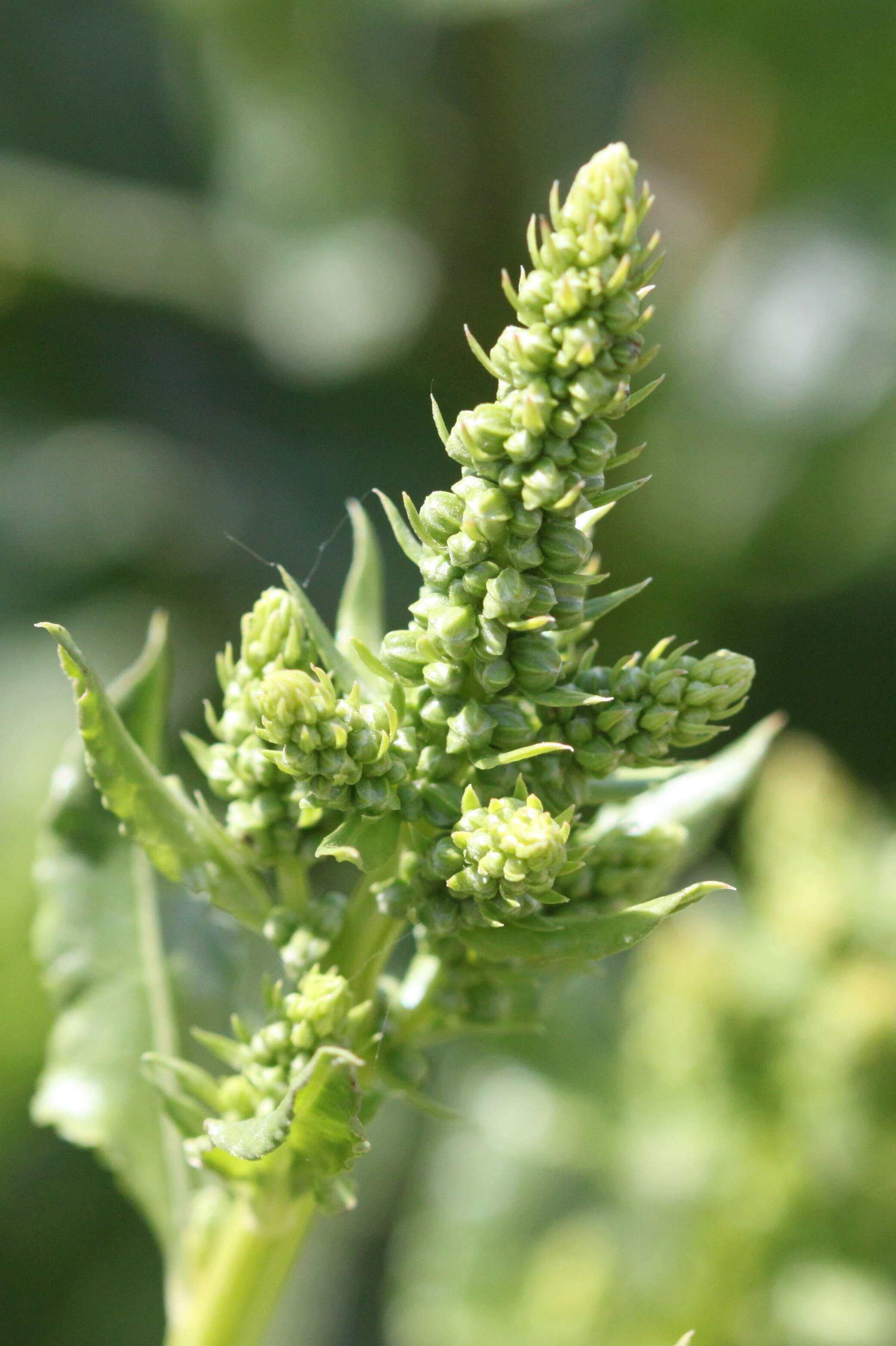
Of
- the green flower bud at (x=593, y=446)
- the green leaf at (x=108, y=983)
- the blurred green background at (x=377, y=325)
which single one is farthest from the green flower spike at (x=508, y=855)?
the blurred green background at (x=377, y=325)

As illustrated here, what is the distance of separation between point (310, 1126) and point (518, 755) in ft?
1.47

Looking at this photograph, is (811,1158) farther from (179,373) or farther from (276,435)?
(179,373)

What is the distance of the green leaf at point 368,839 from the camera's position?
4.35ft

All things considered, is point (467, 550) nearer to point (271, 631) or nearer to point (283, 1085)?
point (271, 631)

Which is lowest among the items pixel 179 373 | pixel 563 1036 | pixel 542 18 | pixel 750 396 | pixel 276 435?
pixel 563 1036

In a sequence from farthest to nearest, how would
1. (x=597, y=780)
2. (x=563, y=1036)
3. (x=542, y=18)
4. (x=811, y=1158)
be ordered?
(x=542, y=18) < (x=563, y=1036) < (x=811, y=1158) < (x=597, y=780)

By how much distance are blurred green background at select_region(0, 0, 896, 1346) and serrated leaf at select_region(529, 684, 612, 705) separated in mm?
2896

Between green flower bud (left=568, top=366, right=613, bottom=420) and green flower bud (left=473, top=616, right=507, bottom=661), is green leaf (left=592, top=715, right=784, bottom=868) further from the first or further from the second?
green flower bud (left=568, top=366, right=613, bottom=420)

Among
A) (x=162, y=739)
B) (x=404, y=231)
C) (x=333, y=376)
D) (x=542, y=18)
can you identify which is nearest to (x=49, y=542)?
(x=333, y=376)

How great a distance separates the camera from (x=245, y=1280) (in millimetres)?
1604

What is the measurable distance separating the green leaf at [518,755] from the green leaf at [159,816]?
34 centimetres

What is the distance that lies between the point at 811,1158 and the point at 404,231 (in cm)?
347

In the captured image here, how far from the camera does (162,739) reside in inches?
76.7

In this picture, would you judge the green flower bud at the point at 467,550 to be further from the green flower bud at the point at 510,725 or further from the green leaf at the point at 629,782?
the green leaf at the point at 629,782
